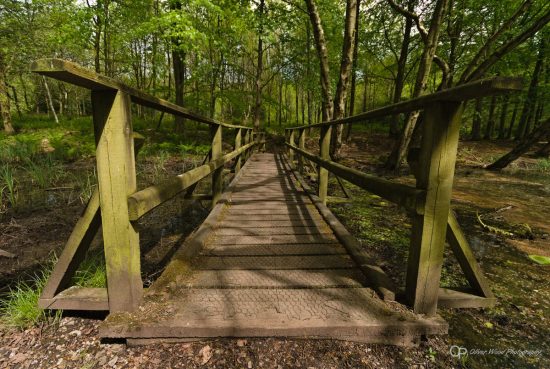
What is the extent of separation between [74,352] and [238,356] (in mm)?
939

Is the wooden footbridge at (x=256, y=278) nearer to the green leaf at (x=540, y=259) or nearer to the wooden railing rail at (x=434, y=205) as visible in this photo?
the wooden railing rail at (x=434, y=205)

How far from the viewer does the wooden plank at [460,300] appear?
1.83 meters

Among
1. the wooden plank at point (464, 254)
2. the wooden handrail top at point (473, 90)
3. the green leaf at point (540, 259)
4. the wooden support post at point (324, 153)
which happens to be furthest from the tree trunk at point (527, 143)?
the wooden handrail top at point (473, 90)

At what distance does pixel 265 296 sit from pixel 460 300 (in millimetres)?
1292

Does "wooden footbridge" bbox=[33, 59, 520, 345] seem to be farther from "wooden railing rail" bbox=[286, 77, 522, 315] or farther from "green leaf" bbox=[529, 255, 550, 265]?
"green leaf" bbox=[529, 255, 550, 265]

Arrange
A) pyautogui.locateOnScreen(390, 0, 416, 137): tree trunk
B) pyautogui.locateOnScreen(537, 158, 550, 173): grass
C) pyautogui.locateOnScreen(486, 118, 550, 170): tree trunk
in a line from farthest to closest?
pyautogui.locateOnScreen(390, 0, 416, 137): tree trunk
pyautogui.locateOnScreen(537, 158, 550, 173): grass
pyautogui.locateOnScreen(486, 118, 550, 170): tree trunk

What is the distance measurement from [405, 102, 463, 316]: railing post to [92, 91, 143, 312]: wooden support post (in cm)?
171

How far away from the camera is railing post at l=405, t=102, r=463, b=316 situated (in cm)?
156

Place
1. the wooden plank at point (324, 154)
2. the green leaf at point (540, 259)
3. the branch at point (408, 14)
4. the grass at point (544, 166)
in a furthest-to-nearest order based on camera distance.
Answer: the grass at point (544, 166) < the branch at point (408, 14) < the wooden plank at point (324, 154) < the green leaf at point (540, 259)

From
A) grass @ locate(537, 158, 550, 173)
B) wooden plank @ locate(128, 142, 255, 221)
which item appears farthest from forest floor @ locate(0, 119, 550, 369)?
grass @ locate(537, 158, 550, 173)

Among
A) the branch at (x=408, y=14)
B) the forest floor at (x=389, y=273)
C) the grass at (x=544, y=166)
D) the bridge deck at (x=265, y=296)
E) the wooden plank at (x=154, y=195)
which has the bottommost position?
A: the forest floor at (x=389, y=273)

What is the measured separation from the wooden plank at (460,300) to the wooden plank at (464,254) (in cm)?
5

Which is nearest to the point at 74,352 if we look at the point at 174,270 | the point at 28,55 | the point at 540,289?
the point at 174,270

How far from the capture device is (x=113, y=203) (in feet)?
5.20
